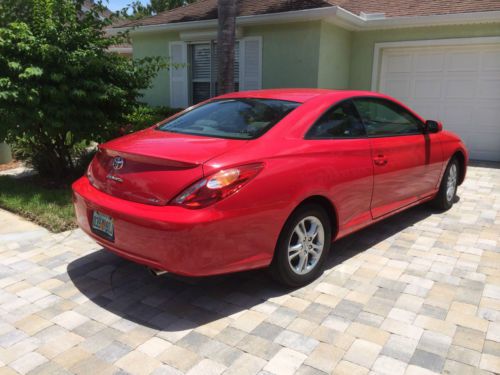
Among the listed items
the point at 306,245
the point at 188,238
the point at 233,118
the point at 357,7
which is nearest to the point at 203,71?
the point at 357,7

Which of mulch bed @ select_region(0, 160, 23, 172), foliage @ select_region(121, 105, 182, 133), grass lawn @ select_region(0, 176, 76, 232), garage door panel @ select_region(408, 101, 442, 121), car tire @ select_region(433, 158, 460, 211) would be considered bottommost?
mulch bed @ select_region(0, 160, 23, 172)

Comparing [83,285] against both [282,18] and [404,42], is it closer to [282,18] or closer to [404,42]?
[282,18]

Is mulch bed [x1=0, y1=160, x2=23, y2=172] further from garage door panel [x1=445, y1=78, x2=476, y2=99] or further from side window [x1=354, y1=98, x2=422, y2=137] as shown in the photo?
garage door panel [x1=445, y1=78, x2=476, y2=99]

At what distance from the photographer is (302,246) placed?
354 cm

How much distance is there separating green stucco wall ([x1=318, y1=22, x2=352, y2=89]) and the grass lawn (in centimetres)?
582

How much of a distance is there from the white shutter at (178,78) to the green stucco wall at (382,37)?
4153 mm

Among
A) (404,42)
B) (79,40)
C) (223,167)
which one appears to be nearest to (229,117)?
(223,167)

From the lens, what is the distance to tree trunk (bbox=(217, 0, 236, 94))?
809 cm

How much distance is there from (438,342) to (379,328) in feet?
1.21

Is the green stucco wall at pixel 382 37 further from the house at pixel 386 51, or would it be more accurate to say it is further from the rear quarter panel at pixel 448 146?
the rear quarter panel at pixel 448 146

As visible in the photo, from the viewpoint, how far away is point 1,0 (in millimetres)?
6352

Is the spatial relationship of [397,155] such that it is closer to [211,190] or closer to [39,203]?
[211,190]

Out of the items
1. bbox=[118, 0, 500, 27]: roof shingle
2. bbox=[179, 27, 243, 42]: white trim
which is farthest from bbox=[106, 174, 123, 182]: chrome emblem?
bbox=[179, 27, 243, 42]: white trim

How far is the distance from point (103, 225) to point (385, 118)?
2978mm
